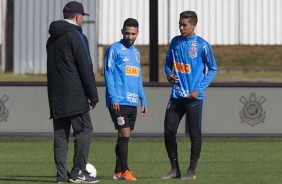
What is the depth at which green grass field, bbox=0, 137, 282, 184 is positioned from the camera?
507 inches

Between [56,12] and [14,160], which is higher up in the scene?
[56,12]

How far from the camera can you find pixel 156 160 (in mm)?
15500

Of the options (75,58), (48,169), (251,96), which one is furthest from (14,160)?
(251,96)

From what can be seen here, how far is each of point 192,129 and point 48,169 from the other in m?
2.24

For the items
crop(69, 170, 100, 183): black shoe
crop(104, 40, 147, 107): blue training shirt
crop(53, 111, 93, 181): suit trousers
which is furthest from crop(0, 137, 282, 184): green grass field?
crop(104, 40, 147, 107): blue training shirt

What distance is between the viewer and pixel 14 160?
15305 mm

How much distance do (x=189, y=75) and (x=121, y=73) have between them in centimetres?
71

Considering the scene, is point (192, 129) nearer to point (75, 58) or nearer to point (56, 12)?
point (75, 58)

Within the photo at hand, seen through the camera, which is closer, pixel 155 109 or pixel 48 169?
pixel 48 169

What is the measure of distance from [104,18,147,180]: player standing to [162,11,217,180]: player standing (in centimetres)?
39

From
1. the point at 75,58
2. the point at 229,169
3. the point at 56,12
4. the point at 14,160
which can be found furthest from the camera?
the point at 56,12

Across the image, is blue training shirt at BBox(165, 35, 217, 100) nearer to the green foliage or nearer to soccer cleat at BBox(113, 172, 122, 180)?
soccer cleat at BBox(113, 172, 122, 180)

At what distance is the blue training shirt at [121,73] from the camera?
12438mm

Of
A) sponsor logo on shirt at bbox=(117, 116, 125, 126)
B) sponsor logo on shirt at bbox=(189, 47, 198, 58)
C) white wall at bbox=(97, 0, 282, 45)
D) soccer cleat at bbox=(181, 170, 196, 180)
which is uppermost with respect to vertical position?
white wall at bbox=(97, 0, 282, 45)
